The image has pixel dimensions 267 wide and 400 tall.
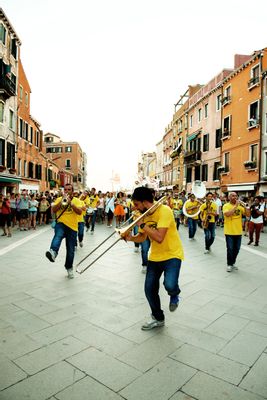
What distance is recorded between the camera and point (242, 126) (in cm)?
2408

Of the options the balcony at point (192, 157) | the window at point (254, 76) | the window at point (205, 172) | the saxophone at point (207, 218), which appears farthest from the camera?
the balcony at point (192, 157)

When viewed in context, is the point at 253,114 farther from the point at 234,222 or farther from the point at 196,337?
the point at 196,337

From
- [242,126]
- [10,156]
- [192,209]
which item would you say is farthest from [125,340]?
[10,156]

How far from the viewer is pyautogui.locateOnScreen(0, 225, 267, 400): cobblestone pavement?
255 centimetres

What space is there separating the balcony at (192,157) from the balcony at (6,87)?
1872 centimetres

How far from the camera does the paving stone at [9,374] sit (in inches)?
102

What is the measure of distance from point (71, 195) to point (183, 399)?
445cm

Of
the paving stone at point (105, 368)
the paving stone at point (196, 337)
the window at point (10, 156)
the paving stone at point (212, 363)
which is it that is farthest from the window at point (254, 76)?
the paving stone at point (105, 368)

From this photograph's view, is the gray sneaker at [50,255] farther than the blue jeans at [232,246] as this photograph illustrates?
No

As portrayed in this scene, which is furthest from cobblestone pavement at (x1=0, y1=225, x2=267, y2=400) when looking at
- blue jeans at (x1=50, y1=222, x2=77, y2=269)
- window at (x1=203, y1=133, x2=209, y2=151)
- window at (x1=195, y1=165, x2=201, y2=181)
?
window at (x1=195, y1=165, x2=201, y2=181)

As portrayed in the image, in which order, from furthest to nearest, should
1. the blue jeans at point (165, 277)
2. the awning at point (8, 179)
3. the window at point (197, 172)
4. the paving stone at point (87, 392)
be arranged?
the window at point (197, 172) < the awning at point (8, 179) < the blue jeans at point (165, 277) < the paving stone at point (87, 392)

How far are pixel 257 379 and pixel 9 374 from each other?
2.22 m

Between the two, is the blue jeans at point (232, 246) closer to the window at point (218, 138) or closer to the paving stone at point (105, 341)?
the paving stone at point (105, 341)

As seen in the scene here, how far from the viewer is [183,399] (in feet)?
7.87
